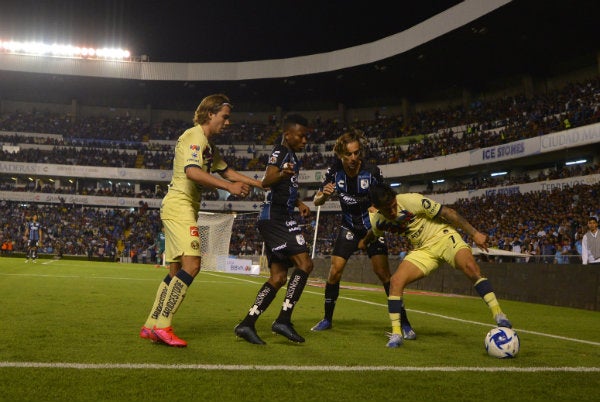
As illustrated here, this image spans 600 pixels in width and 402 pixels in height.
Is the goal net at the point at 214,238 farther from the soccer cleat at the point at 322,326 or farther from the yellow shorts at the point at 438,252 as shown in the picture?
the yellow shorts at the point at 438,252

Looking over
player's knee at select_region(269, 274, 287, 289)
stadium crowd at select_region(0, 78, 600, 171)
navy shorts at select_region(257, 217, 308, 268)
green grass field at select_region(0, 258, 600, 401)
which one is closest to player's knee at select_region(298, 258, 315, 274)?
navy shorts at select_region(257, 217, 308, 268)

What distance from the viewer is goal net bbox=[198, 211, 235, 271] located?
3012cm

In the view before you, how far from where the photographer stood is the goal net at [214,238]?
3012 centimetres

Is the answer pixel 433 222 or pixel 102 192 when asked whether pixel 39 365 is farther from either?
pixel 102 192

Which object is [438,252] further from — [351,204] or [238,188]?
[238,188]

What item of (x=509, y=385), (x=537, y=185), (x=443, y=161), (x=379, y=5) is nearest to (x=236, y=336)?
(x=509, y=385)

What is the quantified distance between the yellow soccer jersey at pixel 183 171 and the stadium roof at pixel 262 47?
37001 mm

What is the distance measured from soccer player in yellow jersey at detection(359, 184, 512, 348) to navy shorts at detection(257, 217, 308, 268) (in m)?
0.88

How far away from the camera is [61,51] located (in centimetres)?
5541

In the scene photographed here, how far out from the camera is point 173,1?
53.8m

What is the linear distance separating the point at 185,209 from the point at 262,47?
54728 mm

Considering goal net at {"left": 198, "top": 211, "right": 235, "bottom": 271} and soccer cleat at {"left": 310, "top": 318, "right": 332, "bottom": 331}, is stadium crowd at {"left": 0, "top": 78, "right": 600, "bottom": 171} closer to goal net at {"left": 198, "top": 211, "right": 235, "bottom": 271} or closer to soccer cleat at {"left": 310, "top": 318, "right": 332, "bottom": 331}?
goal net at {"left": 198, "top": 211, "right": 235, "bottom": 271}

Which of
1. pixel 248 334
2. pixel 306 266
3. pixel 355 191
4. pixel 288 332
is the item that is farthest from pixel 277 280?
pixel 355 191

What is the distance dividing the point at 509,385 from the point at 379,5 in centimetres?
4917
